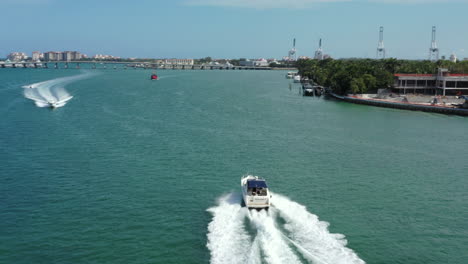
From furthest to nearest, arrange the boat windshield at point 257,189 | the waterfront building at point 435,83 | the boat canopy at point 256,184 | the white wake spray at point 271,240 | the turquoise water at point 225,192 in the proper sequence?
1. the waterfront building at point 435,83
2. the boat canopy at point 256,184
3. the boat windshield at point 257,189
4. the turquoise water at point 225,192
5. the white wake spray at point 271,240

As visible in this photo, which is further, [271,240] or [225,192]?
[225,192]

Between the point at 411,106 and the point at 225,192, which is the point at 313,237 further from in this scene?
the point at 411,106

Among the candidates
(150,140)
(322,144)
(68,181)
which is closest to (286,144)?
(322,144)

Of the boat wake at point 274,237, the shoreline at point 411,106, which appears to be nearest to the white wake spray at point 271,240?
the boat wake at point 274,237

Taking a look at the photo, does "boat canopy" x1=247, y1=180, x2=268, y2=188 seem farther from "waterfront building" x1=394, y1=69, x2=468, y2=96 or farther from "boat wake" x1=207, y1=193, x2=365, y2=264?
"waterfront building" x1=394, y1=69, x2=468, y2=96

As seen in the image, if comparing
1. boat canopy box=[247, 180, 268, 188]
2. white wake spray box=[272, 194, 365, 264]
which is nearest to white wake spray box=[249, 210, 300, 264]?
white wake spray box=[272, 194, 365, 264]

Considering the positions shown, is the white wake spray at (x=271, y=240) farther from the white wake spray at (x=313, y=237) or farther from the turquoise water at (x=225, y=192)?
the white wake spray at (x=313, y=237)

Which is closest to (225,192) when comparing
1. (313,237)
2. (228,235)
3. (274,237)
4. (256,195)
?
(256,195)
